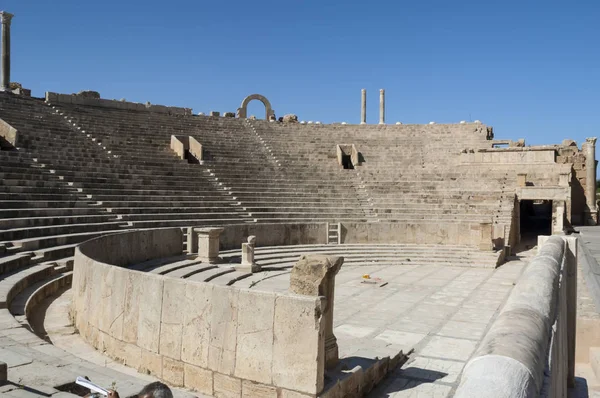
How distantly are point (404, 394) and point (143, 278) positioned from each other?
312cm

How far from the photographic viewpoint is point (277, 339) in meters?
4.97

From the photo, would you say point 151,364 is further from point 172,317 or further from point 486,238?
point 486,238

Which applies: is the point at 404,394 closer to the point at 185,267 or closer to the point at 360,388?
the point at 360,388

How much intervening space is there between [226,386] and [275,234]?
12571 mm

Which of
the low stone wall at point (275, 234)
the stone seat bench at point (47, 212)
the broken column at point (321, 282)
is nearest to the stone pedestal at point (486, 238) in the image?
the low stone wall at point (275, 234)

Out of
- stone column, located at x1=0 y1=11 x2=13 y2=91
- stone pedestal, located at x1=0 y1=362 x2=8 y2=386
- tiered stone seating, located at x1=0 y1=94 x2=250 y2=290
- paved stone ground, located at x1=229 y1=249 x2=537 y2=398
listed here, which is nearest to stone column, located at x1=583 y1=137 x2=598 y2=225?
paved stone ground, located at x1=229 y1=249 x2=537 y2=398

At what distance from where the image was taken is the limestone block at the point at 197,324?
5371mm

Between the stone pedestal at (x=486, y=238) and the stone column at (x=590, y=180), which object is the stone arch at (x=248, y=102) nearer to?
the stone column at (x=590, y=180)

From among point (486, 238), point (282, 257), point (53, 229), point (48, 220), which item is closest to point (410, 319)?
point (282, 257)

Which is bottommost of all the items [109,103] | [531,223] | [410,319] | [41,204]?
[410,319]

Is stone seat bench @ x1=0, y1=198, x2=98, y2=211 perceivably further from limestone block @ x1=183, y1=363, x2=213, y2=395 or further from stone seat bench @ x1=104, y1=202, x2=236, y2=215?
limestone block @ x1=183, y1=363, x2=213, y2=395

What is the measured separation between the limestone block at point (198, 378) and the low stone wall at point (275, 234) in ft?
35.8

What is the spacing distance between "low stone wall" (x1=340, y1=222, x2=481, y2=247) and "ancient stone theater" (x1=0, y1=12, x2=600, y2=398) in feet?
0.17

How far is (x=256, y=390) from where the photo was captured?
501 cm
